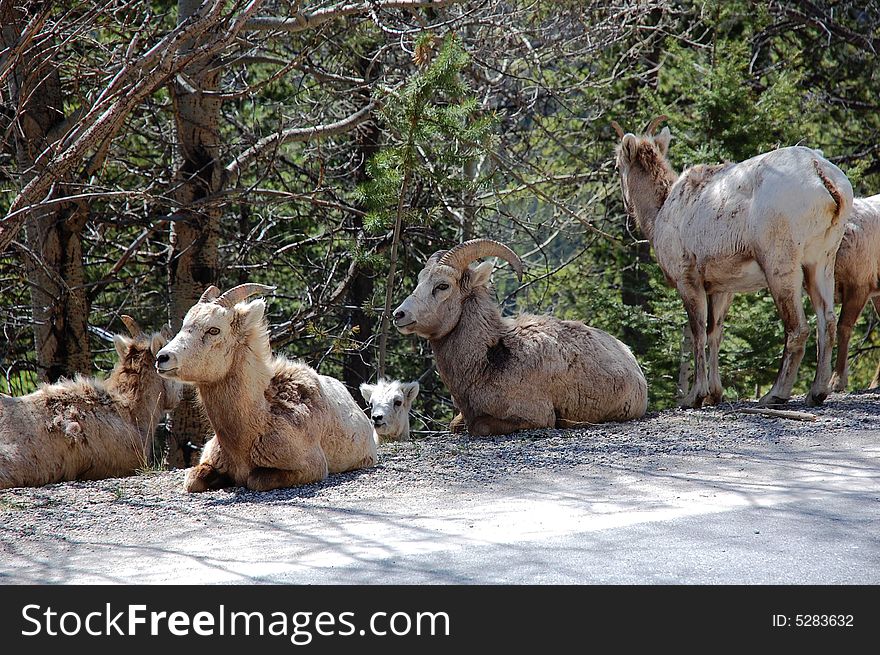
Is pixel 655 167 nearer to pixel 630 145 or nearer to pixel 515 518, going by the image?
pixel 630 145

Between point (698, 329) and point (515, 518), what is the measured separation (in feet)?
17.6

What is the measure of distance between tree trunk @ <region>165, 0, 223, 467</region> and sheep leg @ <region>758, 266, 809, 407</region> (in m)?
Answer: 6.26

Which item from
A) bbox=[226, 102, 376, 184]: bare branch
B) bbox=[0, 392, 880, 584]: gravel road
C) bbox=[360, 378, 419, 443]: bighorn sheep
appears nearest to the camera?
bbox=[0, 392, 880, 584]: gravel road

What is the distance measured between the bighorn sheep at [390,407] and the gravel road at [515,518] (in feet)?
5.81

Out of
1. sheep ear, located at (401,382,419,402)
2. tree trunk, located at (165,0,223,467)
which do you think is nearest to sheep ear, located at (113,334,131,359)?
tree trunk, located at (165,0,223,467)

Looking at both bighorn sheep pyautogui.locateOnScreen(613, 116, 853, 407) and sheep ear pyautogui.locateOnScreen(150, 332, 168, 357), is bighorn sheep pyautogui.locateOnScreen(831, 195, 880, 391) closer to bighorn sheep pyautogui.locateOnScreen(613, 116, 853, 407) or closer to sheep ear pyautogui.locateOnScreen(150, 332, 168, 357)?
bighorn sheep pyautogui.locateOnScreen(613, 116, 853, 407)

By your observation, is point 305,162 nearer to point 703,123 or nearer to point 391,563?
point 703,123

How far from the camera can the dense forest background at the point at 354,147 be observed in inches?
427

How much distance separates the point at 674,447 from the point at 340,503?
9.93 feet

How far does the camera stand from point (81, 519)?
6.89 meters

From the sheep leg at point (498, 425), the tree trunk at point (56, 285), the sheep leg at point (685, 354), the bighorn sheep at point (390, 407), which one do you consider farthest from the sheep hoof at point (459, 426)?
the sheep leg at point (685, 354)

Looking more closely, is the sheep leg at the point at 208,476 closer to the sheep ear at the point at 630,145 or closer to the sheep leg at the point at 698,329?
the sheep leg at the point at 698,329

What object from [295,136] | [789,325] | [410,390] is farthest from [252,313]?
[789,325]

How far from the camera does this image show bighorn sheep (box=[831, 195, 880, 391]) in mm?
11453
